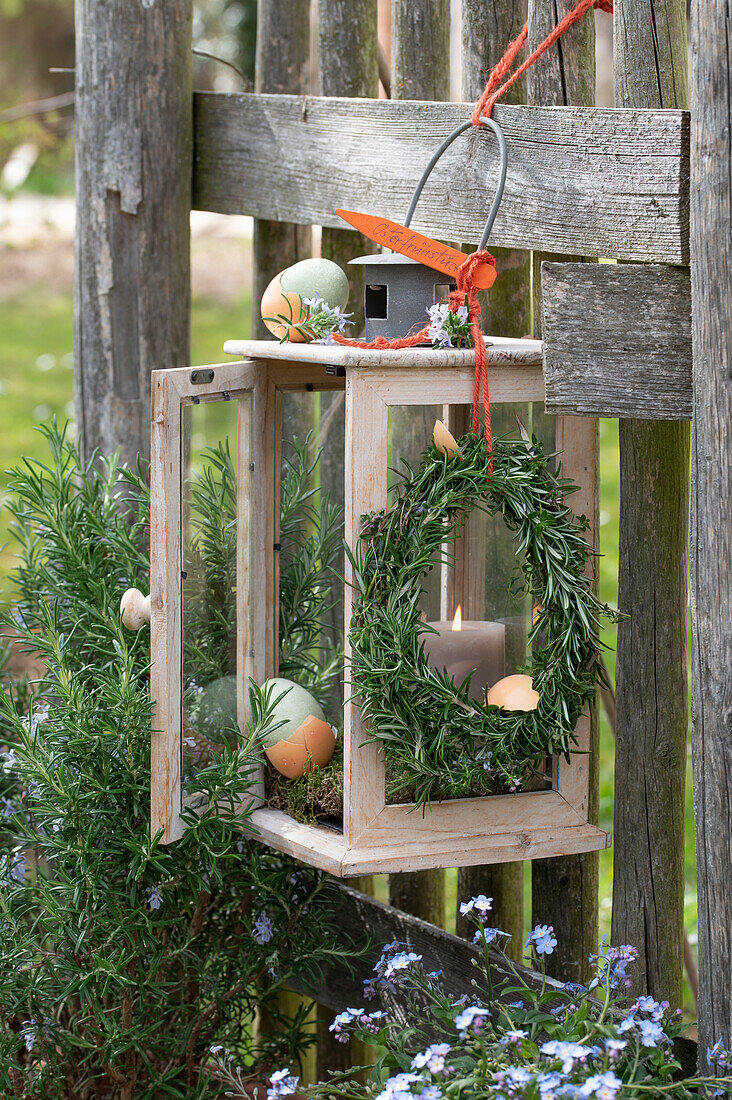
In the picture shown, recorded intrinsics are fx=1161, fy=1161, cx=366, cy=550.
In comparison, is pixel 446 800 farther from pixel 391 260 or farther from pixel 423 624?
pixel 391 260

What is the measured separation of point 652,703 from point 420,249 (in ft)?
2.41

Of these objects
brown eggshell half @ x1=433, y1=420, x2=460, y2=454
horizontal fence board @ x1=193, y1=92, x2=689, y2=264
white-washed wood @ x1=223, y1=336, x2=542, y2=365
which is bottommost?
brown eggshell half @ x1=433, y1=420, x2=460, y2=454

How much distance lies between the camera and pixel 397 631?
1484 mm

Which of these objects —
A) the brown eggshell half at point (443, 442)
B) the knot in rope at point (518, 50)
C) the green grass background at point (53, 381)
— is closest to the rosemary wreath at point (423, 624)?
the brown eggshell half at point (443, 442)

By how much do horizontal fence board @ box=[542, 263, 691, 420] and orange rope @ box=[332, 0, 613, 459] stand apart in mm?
98

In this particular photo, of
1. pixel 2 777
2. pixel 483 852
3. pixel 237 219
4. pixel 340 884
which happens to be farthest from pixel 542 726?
pixel 237 219

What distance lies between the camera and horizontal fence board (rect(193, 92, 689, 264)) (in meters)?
1.49

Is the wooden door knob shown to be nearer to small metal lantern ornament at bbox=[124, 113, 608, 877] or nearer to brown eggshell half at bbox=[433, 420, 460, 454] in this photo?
small metal lantern ornament at bbox=[124, 113, 608, 877]

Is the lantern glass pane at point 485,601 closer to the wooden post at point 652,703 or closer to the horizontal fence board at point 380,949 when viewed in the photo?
the wooden post at point 652,703

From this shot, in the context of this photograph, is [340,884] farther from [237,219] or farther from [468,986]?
[237,219]

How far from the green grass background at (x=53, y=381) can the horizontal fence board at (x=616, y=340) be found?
2.10 m

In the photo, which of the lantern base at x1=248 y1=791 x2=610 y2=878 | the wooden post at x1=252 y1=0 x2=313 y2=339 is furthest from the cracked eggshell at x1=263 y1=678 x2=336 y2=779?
the wooden post at x1=252 y1=0 x2=313 y2=339

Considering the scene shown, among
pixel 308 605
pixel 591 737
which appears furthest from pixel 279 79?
pixel 591 737

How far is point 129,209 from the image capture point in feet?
7.57
